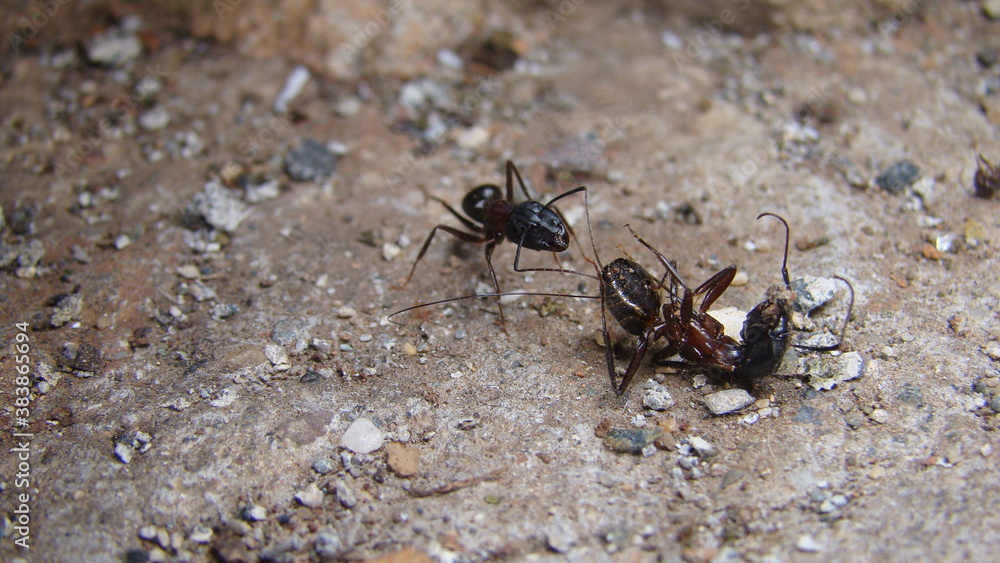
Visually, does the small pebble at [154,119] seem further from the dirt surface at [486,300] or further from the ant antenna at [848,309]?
the ant antenna at [848,309]

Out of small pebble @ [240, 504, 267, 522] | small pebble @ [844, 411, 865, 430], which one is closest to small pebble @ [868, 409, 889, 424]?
small pebble @ [844, 411, 865, 430]

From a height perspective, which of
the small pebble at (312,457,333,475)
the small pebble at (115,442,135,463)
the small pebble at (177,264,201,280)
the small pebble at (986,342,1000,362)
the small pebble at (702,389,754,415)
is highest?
the small pebble at (986,342,1000,362)

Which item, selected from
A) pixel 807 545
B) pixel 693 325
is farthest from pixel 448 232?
pixel 807 545

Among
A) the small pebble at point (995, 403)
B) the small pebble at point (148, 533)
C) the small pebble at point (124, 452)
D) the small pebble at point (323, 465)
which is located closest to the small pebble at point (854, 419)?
the small pebble at point (995, 403)

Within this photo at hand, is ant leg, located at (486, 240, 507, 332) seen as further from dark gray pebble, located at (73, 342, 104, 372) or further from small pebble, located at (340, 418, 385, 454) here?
dark gray pebble, located at (73, 342, 104, 372)

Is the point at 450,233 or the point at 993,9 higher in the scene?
the point at 993,9

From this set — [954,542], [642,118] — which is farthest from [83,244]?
[954,542]

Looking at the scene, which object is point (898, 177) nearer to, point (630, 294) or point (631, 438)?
point (630, 294)
